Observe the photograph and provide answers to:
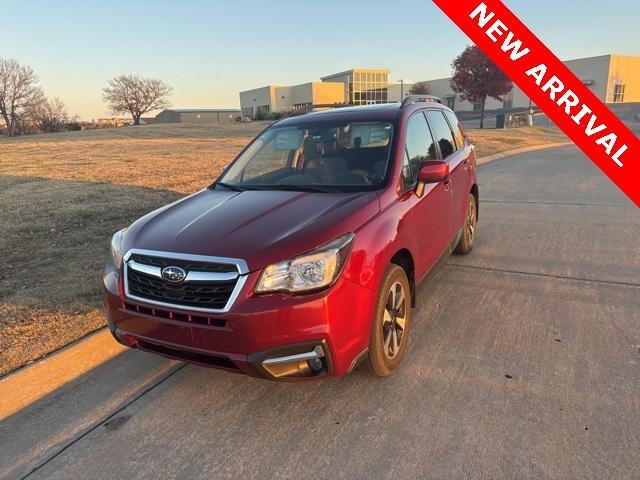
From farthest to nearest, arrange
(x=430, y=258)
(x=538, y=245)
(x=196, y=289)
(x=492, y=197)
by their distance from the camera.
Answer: (x=492, y=197) → (x=538, y=245) → (x=430, y=258) → (x=196, y=289)

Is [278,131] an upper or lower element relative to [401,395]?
upper

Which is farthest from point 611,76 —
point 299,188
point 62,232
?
point 299,188

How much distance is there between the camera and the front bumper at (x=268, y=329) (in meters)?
2.45

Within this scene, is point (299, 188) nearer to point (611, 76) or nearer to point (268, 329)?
point (268, 329)

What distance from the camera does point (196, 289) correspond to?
257cm

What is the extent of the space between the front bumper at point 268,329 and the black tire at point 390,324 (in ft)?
0.39

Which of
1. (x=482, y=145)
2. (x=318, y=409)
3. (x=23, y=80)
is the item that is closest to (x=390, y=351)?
(x=318, y=409)

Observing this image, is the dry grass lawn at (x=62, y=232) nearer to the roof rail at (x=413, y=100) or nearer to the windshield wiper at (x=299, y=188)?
the windshield wiper at (x=299, y=188)

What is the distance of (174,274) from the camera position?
2.60 m

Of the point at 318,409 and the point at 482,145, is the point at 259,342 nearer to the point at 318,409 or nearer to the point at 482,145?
the point at 318,409

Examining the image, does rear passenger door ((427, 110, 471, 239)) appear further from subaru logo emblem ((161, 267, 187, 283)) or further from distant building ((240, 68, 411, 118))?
distant building ((240, 68, 411, 118))

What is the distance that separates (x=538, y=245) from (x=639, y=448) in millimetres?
3921

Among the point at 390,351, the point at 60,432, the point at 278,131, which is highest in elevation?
the point at 278,131

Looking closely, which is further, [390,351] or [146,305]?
[390,351]
